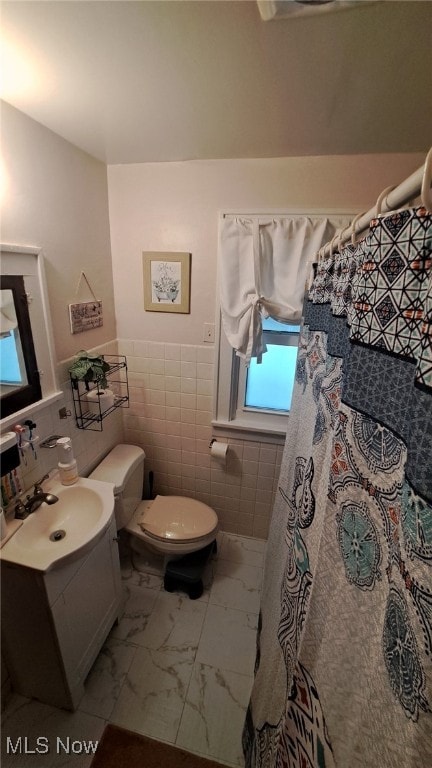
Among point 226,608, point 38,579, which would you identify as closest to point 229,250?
point 38,579

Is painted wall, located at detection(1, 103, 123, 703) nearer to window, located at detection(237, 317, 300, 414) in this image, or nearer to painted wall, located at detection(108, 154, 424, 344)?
painted wall, located at detection(108, 154, 424, 344)

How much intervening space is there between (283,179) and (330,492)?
144 centimetres

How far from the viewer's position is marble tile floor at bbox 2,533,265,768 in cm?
114

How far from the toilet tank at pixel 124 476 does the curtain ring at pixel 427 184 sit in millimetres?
1596

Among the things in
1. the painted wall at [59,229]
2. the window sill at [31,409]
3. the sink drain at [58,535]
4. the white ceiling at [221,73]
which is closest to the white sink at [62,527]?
the sink drain at [58,535]

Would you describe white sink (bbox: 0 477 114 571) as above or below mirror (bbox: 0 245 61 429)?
below

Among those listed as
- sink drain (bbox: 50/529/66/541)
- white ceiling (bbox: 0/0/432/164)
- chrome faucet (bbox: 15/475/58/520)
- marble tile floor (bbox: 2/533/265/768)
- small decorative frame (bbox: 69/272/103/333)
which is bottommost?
marble tile floor (bbox: 2/533/265/768)

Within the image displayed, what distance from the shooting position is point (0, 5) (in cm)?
→ 65

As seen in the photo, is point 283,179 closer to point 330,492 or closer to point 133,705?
point 330,492

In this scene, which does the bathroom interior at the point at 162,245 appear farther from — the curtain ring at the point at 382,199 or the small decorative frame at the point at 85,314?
the curtain ring at the point at 382,199

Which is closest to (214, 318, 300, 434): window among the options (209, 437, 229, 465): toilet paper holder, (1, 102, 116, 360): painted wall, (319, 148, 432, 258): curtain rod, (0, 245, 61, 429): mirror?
(209, 437, 229, 465): toilet paper holder

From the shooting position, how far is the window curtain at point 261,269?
1379 millimetres

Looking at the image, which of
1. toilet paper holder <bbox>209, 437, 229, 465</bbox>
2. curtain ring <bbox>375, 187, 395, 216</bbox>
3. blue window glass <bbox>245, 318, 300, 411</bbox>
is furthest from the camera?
toilet paper holder <bbox>209, 437, 229, 465</bbox>

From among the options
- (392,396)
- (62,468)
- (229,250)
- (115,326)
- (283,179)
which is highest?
(283,179)
